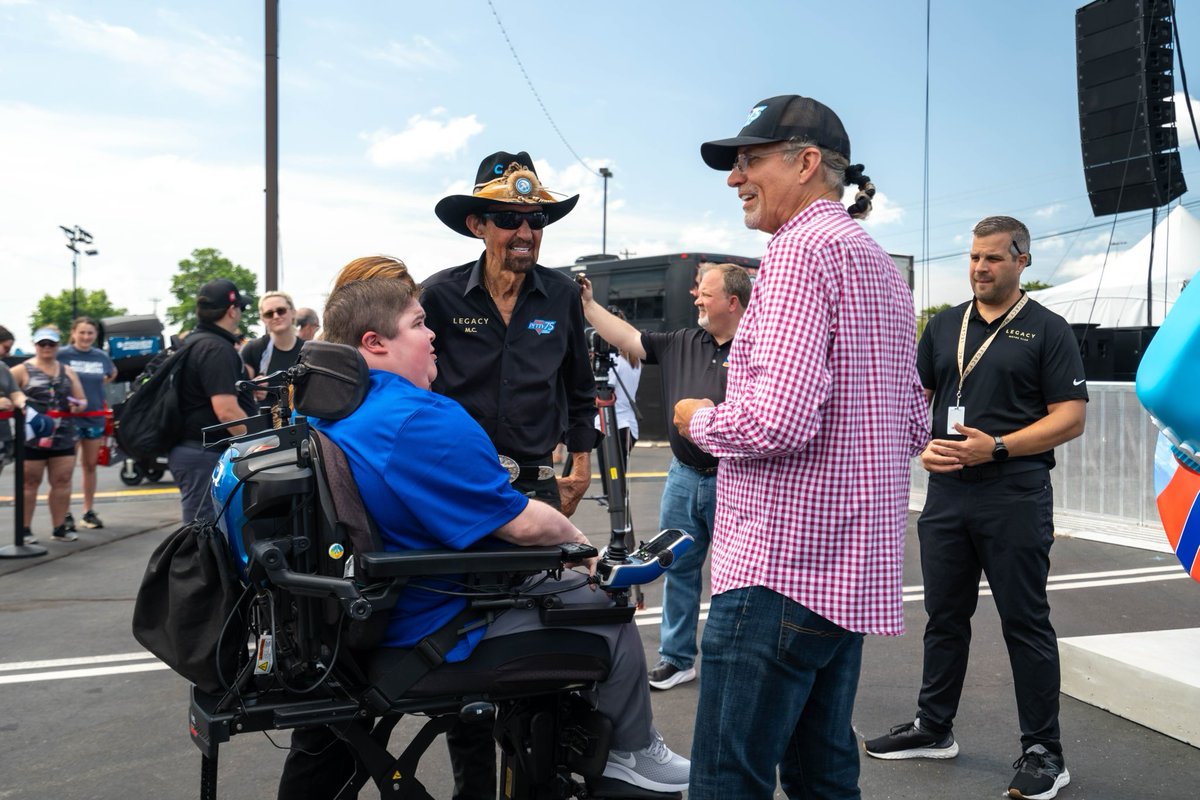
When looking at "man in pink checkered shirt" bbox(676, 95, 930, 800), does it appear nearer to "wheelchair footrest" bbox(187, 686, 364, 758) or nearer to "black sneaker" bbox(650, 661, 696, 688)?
"wheelchair footrest" bbox(187, 686, 364, 758)

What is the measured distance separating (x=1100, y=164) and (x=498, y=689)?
1132 centimetres

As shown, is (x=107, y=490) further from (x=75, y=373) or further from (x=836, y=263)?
(x=836, y=263)

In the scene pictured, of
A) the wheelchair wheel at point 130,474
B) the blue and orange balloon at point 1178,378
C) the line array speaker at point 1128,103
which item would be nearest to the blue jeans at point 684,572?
the blue and orange balloon at point 1178,378

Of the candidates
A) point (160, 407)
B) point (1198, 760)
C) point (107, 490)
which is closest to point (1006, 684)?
point (1198, 760)

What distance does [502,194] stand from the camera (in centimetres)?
349

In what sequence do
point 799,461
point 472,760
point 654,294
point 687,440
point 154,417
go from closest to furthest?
point 799,461 → point 472,760 → point 687,440 → point 154,417 → point 654,294

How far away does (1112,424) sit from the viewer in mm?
8297

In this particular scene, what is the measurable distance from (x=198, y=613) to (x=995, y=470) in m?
2.72

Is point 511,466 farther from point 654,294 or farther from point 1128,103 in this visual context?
point 654,294

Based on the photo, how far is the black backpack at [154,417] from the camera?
5410 millimetres

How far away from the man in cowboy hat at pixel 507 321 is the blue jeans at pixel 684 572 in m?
1.04

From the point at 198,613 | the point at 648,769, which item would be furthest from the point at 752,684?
the point at 198,613

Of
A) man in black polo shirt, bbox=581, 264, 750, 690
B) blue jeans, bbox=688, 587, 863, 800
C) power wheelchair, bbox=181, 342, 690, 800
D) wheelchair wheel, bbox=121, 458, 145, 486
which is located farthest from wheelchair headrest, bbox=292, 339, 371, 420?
wheelchair wheel, bbox=121, 458, 145, 486

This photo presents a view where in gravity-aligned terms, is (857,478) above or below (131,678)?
above
